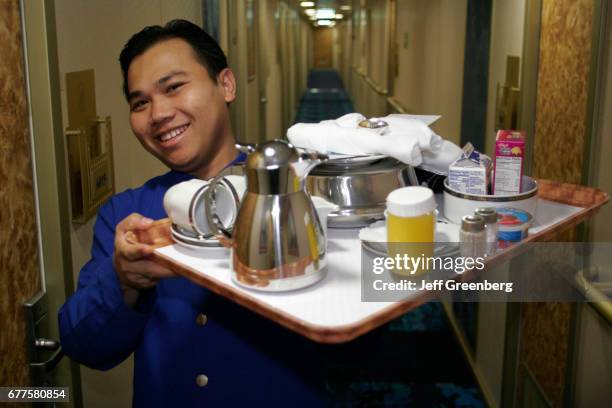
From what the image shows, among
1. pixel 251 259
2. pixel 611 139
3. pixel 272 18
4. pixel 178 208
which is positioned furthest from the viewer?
pixel 272 18

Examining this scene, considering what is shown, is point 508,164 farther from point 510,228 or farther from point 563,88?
point 563,88

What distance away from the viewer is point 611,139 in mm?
1492

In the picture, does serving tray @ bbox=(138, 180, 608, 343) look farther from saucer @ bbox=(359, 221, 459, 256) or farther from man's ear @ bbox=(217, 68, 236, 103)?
man's ear @ bbox=(217, 68, 236, 103)

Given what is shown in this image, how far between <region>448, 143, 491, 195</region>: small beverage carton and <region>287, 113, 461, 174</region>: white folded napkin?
6 centimetres

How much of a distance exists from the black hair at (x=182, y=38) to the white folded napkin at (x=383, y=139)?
0.34 meters

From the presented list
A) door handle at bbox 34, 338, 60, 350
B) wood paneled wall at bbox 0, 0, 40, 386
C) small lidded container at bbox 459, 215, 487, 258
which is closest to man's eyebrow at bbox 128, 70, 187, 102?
wood paneled wall at bbox 0, 0, 40, 386

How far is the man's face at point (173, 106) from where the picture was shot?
122 centimetres

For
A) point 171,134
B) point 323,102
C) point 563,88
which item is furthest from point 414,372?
point 323,102

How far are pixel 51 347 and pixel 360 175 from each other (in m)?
0.82

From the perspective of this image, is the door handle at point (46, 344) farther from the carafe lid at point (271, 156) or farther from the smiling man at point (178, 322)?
the carafe lid at point (271, 156)

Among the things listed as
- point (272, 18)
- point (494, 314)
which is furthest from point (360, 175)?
point (272, 18)

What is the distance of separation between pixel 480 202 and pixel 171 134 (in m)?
0.62

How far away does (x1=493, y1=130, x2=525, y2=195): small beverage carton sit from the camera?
38.6 inches

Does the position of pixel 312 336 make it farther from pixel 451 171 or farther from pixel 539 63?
pixel 539 63
